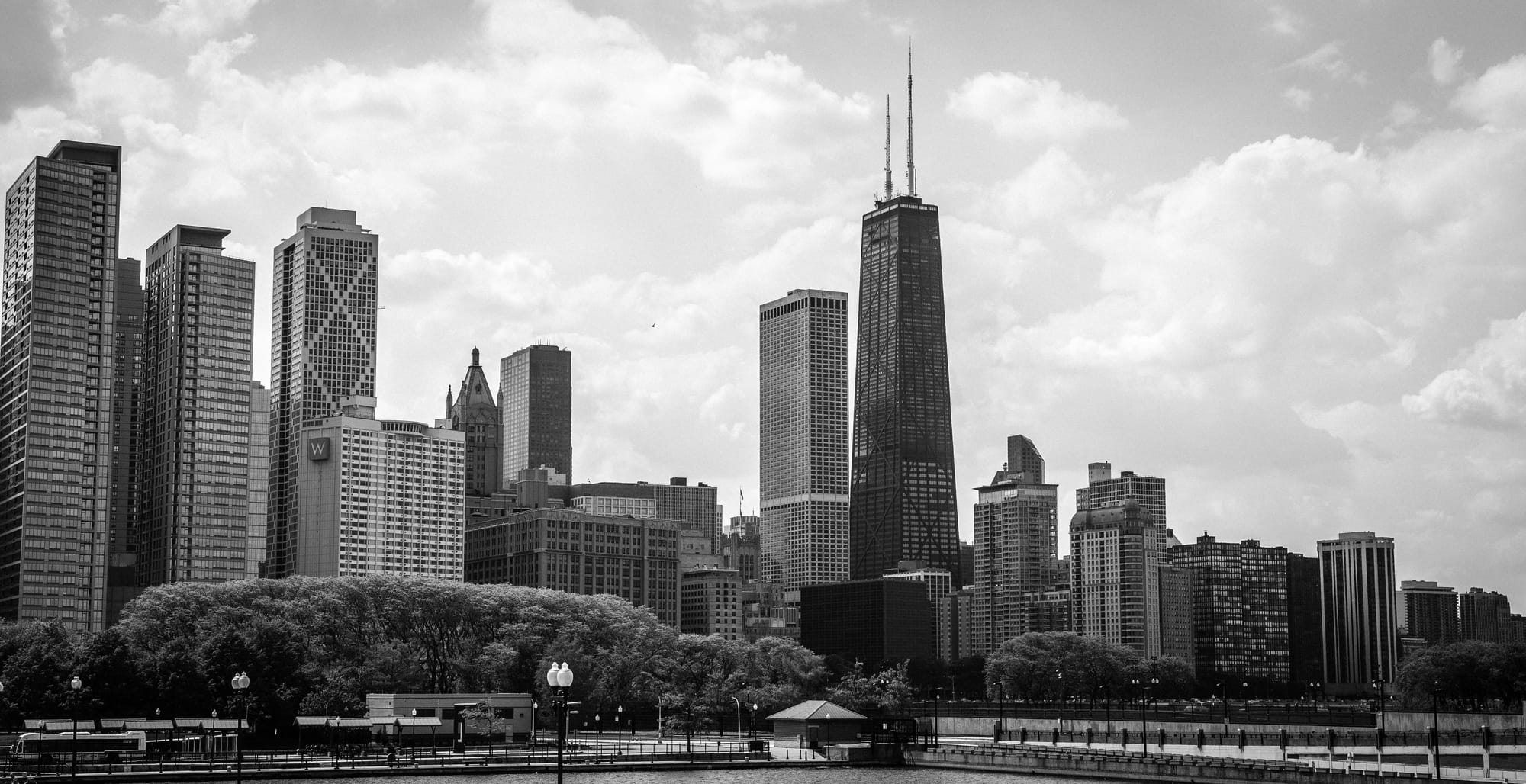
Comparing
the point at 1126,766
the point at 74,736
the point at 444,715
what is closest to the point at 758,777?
the point at 1126,766

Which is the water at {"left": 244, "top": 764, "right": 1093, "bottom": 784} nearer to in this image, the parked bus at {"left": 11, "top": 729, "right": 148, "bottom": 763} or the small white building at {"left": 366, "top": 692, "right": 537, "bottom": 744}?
the parked bus at {"left": 11, "top": 729, "right": 148, "bottom": 763}

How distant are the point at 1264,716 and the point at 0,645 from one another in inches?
4540

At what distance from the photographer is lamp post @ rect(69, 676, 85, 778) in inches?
3912

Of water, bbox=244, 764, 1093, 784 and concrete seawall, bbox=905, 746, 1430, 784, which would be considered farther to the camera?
water, bbox=244, 764, 1093, 784

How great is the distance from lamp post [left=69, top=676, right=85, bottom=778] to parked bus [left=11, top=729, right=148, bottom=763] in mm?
27

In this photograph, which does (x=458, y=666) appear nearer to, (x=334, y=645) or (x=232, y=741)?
(x=334, y=645)

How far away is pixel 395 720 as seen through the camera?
431ft

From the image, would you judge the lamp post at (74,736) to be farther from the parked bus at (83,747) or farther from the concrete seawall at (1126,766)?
the concrete seawall at (1126,766)

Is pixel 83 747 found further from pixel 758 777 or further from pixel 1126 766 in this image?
pixel 1126 766

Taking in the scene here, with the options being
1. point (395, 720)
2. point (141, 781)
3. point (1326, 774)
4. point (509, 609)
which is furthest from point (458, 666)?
point (1326, 774)

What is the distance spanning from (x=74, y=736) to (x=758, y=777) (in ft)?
134

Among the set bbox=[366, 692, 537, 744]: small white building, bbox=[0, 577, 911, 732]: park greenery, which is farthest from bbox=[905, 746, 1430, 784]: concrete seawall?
bbox=[0, 577, 911, 732]: park greenery

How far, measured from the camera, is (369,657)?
16312cm

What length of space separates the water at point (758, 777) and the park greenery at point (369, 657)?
93.7 feet
